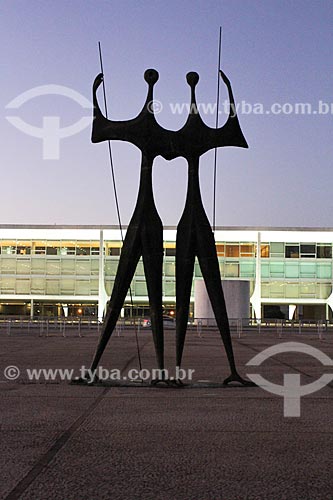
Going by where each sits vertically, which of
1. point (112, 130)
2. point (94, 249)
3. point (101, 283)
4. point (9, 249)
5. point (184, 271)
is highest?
point (94, 249)

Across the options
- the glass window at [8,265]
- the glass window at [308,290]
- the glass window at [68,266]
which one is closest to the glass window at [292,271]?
the glass window at [308,290]

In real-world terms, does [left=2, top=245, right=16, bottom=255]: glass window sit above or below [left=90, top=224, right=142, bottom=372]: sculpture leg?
above

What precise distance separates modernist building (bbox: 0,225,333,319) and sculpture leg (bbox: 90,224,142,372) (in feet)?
163

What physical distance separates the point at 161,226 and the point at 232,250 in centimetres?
5120

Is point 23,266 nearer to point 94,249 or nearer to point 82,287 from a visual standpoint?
point 82,287

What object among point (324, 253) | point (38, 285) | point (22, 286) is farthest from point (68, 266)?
point (324, 253)

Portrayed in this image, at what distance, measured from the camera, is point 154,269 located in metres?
9.87

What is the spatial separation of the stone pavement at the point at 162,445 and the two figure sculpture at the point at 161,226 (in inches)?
45.5

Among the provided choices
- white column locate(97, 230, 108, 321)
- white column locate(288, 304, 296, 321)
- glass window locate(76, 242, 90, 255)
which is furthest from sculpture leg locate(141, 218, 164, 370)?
white column locate(288, 304, 296, 321)

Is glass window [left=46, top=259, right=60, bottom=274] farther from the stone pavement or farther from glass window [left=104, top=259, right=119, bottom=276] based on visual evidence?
the stone pavement

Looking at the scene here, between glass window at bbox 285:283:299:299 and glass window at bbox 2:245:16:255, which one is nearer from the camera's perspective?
glass window at bbox 285:283:299:299

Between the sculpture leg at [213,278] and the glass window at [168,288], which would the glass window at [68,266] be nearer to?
the glass window at [168,288]

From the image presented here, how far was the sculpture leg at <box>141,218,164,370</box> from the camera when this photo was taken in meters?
9.84

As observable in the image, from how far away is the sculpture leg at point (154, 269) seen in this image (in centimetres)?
984
